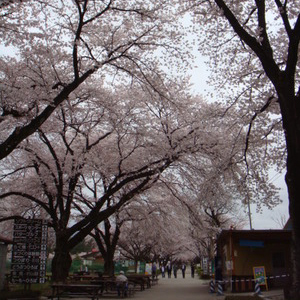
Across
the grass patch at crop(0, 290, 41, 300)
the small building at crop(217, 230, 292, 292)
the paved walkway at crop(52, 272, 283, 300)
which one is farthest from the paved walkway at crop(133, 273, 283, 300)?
the grass patch at crop(0, 290, 41, 300)

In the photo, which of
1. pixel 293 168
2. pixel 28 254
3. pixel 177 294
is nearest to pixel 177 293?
pixel 177 294

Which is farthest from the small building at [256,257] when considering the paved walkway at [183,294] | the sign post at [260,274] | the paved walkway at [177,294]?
the paved walkway at [177,294]

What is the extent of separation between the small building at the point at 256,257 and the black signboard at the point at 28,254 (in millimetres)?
8275

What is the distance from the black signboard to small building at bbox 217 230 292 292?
8.27 metres

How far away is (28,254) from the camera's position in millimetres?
14695

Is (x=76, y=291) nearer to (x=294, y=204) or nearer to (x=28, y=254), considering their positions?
(x=28, y=254)

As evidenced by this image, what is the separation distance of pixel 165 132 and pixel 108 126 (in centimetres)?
340

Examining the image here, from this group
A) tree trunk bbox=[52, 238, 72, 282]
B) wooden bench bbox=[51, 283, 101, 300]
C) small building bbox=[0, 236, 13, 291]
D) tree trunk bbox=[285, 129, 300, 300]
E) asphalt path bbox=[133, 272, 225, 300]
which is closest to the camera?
tree trunk bbox=[285, 129, 300, 300]

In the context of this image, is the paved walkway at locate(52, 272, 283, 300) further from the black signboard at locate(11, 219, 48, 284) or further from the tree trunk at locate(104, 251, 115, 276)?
the black signboard at locate(11, 219, 48, 284)

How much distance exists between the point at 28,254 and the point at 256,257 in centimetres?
1048

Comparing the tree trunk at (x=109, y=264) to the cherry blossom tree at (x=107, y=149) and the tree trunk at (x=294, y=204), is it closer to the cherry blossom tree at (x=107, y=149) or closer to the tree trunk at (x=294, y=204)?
the cherry blossom tree at (x=107, y=149)

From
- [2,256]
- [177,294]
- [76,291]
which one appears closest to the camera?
[76,291]

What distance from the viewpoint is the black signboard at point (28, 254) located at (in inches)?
573

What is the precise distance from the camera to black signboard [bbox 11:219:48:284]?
14.6 meters
